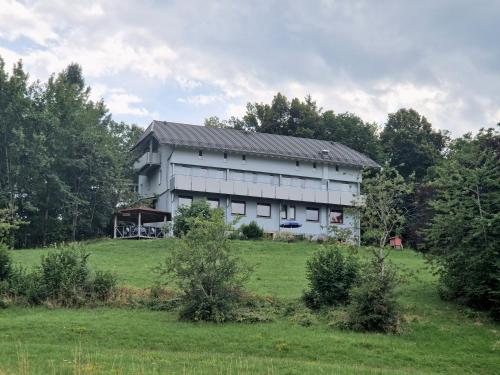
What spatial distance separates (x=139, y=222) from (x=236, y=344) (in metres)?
33.0

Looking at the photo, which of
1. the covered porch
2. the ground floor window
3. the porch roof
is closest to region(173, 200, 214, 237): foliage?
the covered porch

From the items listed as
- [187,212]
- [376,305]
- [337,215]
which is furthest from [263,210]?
[376,305]

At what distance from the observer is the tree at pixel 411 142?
239 ft

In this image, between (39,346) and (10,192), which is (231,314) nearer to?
(39,346)

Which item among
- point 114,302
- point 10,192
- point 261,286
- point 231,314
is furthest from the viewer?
point 10,192

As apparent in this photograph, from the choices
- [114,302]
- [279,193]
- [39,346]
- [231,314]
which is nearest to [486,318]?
[231,314]

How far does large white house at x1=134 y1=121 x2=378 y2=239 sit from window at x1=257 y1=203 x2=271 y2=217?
0.29 ft

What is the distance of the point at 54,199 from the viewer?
5453cm

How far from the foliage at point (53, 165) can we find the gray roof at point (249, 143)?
5.02m

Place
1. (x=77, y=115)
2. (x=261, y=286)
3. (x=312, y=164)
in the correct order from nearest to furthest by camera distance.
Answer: (x=261, y=286) < (x=77, y=115) < (x=312, y=164)

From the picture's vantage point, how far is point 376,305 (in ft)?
77.4

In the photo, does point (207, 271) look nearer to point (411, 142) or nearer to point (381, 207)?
point (381, 207)

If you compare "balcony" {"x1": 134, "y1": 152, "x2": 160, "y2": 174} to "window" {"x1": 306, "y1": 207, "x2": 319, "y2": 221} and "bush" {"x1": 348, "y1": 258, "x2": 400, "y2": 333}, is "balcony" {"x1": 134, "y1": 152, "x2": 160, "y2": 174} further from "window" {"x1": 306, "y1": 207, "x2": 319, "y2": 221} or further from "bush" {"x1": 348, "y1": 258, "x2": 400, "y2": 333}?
"bush" {"x1": 348, "y1": 258, "x2": 400, "y2": 333}

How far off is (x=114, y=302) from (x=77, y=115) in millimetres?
34732
